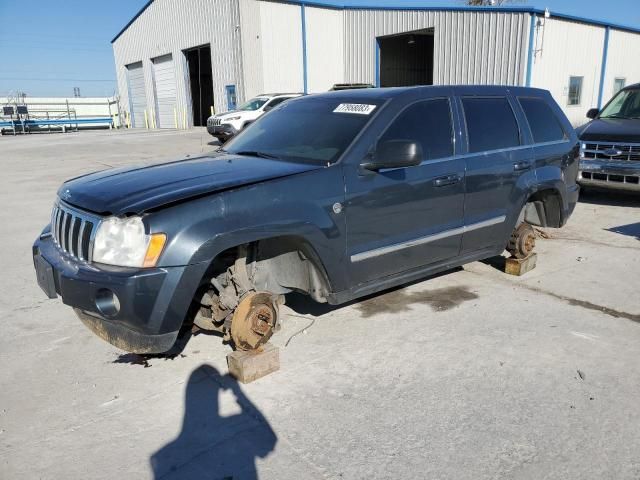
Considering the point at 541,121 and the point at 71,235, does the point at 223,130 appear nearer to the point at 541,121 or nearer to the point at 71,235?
the point at 541,121

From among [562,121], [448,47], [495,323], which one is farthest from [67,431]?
[448,47]

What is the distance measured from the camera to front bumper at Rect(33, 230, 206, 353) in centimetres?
283

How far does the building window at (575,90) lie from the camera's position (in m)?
19.9

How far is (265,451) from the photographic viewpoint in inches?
107

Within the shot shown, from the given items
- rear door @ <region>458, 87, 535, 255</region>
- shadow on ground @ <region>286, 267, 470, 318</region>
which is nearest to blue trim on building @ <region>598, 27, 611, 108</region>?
rear door @ <region>458, 87, 535, 255</region>

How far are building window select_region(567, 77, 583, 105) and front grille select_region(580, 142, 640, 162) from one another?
499 inches

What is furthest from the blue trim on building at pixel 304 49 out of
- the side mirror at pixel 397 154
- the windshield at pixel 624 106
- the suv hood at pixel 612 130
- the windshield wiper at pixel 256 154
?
the side mirror at pixel 397 154

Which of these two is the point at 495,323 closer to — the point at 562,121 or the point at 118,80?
the point at 562,121

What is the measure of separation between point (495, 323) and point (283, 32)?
23322 millimetres

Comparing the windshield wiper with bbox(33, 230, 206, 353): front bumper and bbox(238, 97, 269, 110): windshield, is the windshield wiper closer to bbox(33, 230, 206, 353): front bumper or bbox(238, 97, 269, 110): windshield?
bbox(33, 230, 206, 353): front bumper

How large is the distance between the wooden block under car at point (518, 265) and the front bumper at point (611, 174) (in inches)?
154

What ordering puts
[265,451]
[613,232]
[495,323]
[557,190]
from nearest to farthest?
[265,451], [495,323], [557,190], [613,232]

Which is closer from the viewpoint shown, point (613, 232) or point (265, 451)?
point (265, 451)

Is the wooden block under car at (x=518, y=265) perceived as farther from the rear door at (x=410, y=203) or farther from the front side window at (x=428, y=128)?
the front side window at (x=428, y=128)
